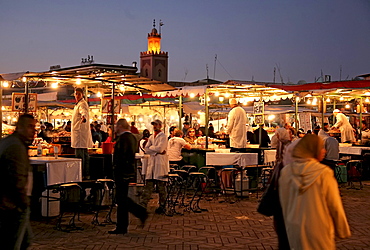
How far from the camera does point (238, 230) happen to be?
29.0ft

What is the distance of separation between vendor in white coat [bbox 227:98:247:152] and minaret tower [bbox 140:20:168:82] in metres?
38.5

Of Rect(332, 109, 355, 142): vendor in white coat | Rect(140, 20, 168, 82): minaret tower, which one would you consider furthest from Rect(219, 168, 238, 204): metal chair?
Rect(140, 20, 168, 82): minaret tower

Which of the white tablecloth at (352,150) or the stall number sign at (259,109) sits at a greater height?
the stall number sign at (259,109)

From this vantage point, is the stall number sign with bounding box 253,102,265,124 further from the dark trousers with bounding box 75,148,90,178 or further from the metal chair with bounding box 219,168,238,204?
the dark trousers with bounding box 75,148,90,178

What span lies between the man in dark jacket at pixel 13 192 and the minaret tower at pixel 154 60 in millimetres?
46939

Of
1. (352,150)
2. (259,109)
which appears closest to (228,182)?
(259,109)

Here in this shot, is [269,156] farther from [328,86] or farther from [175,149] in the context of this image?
[328,86]

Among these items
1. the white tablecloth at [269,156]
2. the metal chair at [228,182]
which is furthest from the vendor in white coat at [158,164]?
the white tablecloth at [269,156]

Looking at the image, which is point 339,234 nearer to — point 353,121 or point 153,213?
point 153,213

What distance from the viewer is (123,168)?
27.5ft

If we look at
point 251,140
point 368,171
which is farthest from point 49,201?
point 368,171

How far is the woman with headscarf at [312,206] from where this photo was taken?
167 inches

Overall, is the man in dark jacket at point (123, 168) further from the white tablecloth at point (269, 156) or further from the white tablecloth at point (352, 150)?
the white tablecloth at point (352, 150)

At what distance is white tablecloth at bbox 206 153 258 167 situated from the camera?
12805 mm
